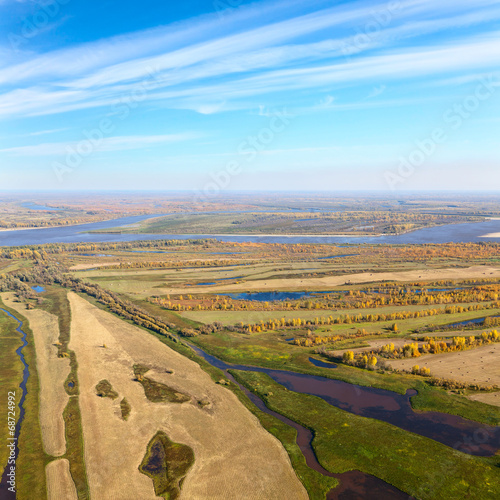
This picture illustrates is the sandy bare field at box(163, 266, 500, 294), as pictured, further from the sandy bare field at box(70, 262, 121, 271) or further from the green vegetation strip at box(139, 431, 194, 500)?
the green vegetation strip at box(139, 431, 194, 500)

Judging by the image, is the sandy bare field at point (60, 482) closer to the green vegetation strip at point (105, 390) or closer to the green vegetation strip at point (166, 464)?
the green vegetation strip at point (166, 464)

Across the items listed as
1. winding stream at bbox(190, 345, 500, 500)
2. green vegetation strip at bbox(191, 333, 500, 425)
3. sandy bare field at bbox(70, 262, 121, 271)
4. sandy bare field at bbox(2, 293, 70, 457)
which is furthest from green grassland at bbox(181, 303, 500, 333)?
sandy bare field at bbox(70, 262, 121, 271)

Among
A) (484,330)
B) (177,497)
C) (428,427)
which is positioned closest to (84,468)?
(177,497)

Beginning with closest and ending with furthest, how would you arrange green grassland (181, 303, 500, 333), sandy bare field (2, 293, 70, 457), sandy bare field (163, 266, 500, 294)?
sandy bare field (2, 293, 70, 457), green grassland (181, 303, 500, 333), sandy bare field (163, 266, 500, 294)

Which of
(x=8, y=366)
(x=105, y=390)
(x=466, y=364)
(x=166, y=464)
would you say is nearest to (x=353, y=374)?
(x=466, y=364)

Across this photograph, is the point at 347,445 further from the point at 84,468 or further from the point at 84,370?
the point at 84,370
